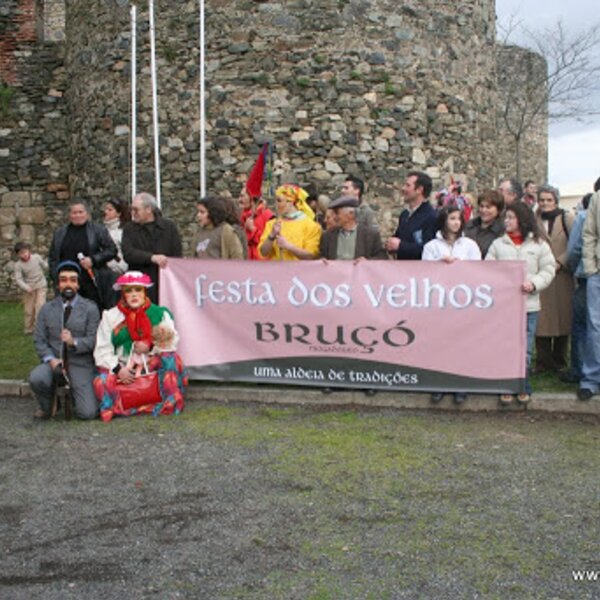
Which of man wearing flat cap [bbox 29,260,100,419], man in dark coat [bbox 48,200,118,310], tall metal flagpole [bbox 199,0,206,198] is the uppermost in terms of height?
tall metal flagpole [bbox 199,0,206,198]

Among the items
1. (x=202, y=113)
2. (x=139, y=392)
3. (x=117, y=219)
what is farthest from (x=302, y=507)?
(x=202, y=113)

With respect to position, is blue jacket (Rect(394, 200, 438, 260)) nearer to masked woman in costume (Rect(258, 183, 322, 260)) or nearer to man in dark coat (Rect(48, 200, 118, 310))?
masked woman in costume (Rect(258, 183, 322, 260))

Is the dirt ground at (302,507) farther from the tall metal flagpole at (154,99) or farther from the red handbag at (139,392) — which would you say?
the tall metal flagpole at (154,99)

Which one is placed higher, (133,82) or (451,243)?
(133,82)

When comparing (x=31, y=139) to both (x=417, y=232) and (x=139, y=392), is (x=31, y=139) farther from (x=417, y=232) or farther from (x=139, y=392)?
(x=417, y=232)

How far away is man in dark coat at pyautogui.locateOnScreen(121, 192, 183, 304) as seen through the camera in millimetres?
7902


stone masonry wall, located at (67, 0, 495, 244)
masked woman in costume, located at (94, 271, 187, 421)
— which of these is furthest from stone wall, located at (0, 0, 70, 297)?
masked woman in costume, located at (94, 271, 187, 421)

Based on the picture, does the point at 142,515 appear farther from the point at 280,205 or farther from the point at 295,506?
the point at 280,205

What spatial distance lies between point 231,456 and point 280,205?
2.78 meters

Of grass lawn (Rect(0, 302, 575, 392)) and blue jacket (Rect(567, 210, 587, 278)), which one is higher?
blue jacket (Rect(567, 210, 587, 278))

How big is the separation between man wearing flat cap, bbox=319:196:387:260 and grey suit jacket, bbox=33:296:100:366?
85.8 inches

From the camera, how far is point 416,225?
755cm

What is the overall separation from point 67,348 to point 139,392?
0.75m

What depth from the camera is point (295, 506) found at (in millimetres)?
4684
